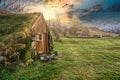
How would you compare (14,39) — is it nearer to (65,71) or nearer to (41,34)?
(65,71)

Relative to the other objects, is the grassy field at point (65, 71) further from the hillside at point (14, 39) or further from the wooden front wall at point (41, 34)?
the wooden front wall at point (41, 34)

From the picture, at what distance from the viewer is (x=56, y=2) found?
5150 centimetres

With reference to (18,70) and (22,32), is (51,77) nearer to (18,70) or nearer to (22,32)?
(18,70)

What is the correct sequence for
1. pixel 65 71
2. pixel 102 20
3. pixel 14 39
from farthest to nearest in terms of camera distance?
1. pixel 102 20
2. pixel 14 39
3. pixel 65 71

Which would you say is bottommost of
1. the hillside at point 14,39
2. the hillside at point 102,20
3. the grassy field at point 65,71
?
the grassy field at point 65,71

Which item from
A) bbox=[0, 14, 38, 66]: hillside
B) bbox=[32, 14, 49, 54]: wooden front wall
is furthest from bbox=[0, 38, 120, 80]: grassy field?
bbox=[32, 14, 49, 54]: wooden front wall

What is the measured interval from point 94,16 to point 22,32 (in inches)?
3345

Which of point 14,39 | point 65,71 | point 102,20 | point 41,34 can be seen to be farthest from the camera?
point 102,20

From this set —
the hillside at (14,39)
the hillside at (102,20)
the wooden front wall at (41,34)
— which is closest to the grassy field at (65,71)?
the hillside at (14,39)

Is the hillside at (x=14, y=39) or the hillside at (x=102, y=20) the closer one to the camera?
the hillside at (x=14, y=39)

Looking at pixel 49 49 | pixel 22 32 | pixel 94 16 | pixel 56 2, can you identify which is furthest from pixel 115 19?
pixel 22 32

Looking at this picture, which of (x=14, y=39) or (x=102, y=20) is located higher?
(x=102, y=20)

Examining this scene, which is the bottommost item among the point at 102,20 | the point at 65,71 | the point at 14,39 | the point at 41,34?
the point at 65,71

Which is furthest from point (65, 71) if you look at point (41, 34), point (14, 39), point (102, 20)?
point (102, 20)
